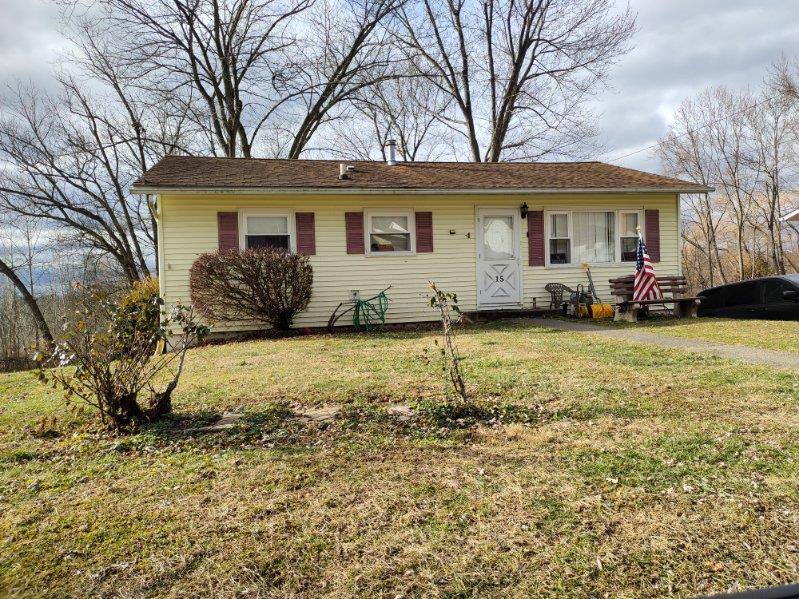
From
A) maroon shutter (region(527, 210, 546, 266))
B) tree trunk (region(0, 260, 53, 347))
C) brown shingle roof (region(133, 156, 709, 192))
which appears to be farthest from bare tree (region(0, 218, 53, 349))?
maroon shutter (region(527, 210, 546, 266))

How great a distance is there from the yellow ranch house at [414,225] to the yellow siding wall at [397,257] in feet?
0.08

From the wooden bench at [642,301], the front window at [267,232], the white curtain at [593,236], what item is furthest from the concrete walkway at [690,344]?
the front window at [267,232]

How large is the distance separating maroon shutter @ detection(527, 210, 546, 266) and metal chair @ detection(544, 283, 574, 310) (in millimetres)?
598

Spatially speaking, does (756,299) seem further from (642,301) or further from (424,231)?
(424,231)

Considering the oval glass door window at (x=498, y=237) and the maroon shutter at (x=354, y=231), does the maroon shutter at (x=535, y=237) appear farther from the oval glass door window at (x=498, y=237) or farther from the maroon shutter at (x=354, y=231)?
the maroon shutter at (x=354, y=231)

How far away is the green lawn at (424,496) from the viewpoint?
199 centimetres

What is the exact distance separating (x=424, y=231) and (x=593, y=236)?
437 centimetres

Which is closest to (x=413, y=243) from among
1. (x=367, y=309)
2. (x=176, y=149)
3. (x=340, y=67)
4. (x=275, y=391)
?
(x=367, y=309)

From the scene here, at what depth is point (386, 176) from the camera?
12.1 metres

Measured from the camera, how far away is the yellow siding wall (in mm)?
10406

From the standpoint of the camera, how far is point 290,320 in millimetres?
10352

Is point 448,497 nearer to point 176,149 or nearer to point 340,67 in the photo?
point 340,67

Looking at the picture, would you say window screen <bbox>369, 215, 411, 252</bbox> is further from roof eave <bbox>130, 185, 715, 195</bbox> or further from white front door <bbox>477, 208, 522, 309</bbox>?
white front door <bbox>477, 208, 522, 309</bbox>

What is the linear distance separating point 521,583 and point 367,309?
366 inches
